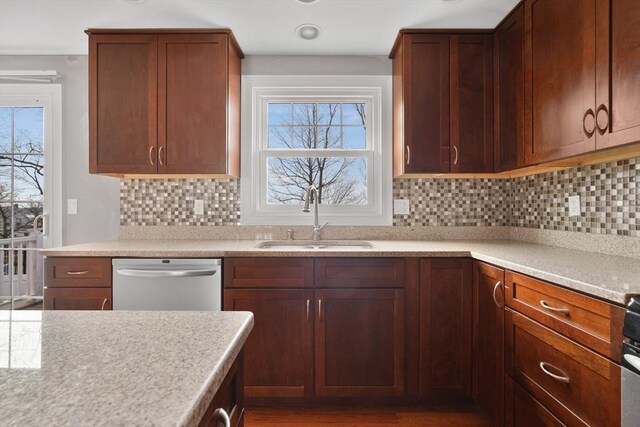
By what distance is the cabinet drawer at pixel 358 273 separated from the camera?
1.99m

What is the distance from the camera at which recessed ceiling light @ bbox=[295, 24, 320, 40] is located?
2.30 m

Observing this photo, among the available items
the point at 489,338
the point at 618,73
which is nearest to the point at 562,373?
the point at 489,338

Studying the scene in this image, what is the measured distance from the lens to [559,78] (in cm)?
167

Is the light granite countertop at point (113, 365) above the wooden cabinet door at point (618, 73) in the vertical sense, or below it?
below

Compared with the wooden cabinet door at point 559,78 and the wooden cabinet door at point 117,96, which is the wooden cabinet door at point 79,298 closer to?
the wooden cabinet door at point 117,96

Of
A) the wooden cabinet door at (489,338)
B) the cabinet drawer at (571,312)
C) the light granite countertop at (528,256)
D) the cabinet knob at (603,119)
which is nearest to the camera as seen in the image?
the cabinet drawer at (571,312)

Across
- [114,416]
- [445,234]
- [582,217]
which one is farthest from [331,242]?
[114,416]

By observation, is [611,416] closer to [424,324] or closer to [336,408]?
[424,324]

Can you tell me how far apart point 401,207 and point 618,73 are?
4.86 ft

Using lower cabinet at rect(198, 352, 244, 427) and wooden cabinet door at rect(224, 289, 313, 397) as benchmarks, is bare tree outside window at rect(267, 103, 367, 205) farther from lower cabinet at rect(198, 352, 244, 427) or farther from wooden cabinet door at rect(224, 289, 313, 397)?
lower cabinet at rect(198, 352, 244, 427)

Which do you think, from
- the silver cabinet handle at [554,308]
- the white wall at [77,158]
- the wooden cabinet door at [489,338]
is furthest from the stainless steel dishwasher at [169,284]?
the silver cabinet handle at [554,308]

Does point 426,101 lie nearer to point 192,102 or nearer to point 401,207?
point 401,207

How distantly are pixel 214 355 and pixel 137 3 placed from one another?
7.27ft

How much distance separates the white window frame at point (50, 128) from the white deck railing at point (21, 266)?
0.49ft
